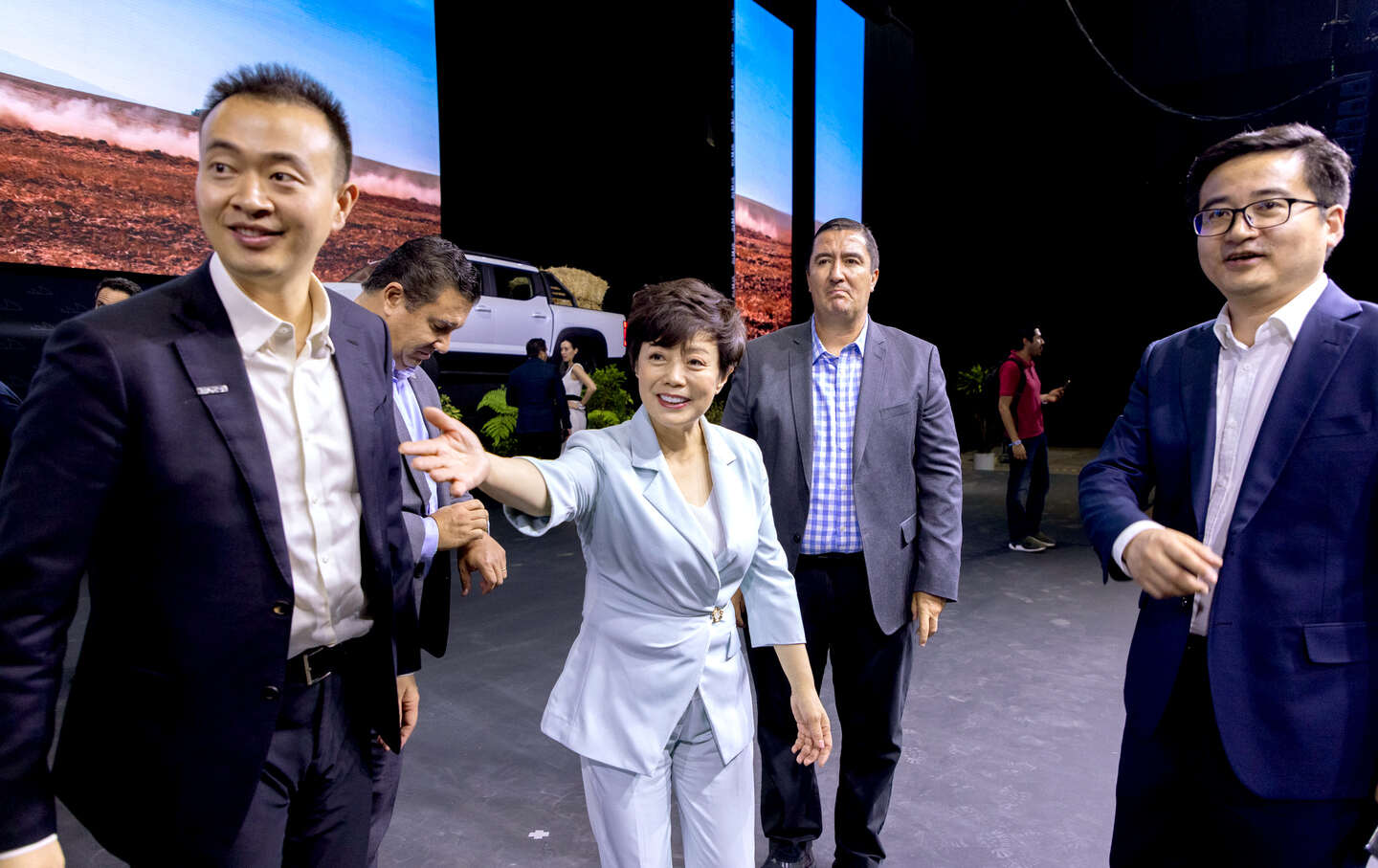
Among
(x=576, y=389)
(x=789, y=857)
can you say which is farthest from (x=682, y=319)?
(x=576, y=389)

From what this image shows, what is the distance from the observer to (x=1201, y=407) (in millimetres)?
1479

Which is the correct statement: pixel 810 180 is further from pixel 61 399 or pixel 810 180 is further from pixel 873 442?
pixel 61 399

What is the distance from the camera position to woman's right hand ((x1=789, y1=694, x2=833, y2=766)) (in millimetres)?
1624

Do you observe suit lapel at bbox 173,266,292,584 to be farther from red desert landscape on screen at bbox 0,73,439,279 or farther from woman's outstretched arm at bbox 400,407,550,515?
red desert landscape on screen at bbox 0,73,439,279

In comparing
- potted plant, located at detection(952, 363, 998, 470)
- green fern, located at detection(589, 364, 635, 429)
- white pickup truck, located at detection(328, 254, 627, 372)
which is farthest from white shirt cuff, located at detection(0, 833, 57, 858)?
potted plant, located at detection(952, 363, 998, 470)

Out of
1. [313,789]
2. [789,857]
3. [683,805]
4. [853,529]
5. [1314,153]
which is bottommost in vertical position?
[789,857]

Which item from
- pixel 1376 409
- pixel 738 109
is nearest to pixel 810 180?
pixel 738 109

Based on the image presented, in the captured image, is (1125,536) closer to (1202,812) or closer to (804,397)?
(1202,812)

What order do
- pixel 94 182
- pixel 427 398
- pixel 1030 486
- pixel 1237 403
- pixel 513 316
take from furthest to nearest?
pixel 513 316 < pixel 1030 486 < pixel 94 182 < pixel 427 398 < pixel 1237 403

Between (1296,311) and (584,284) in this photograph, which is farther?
(584,284)

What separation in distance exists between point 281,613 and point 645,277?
9.42 metres

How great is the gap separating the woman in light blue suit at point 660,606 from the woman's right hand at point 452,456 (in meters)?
0.08

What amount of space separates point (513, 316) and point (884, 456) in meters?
6.50

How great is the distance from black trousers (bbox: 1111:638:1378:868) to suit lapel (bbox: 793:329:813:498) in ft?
3.28
